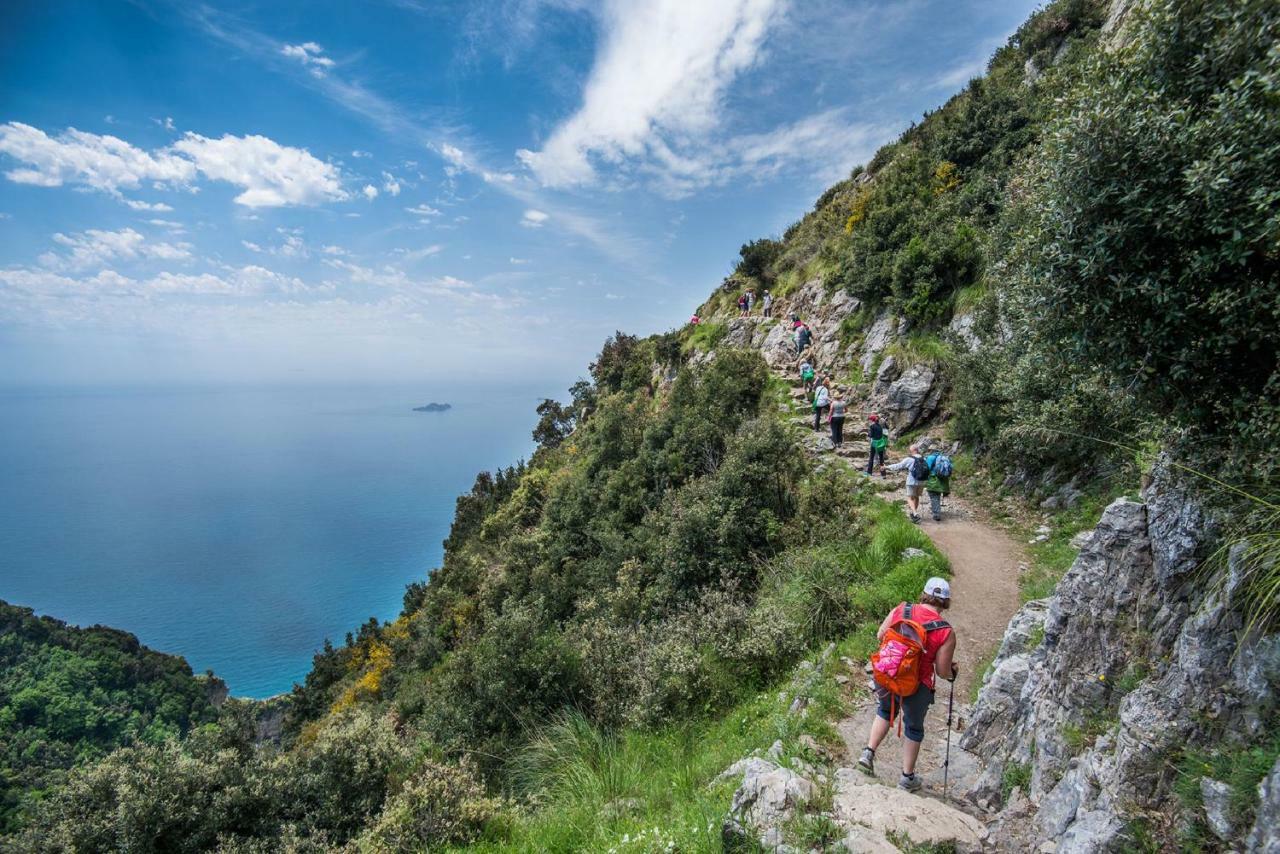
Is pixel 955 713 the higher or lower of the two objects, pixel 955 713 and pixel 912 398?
A: the lower

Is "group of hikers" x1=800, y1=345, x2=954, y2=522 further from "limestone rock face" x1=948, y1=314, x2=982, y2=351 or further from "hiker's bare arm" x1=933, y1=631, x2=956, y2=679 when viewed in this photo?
"hiker's bare arm" x1=933, y1=631, x2=956, y2=679

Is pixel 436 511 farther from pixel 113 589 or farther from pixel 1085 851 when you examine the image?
pixel 1085 851

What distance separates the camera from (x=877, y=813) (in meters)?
4.27

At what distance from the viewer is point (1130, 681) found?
398 cm

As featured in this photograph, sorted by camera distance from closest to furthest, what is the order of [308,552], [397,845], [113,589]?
1. [397,845]
2. [113,589]
3. [308,552]

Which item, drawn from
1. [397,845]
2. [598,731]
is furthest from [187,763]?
[598,731]

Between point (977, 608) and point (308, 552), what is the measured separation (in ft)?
588

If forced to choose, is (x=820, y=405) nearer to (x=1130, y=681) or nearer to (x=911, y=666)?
(x=911, y=666)

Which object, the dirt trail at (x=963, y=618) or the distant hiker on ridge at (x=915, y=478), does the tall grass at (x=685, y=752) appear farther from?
Result: the distant hiker on ridge at (x=915, y=478)

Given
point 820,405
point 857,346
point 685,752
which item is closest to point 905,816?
point 685,752

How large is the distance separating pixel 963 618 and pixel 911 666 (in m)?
4.63

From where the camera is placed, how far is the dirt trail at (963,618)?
5.71 metres

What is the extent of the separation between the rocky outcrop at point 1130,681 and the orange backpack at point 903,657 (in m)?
1.01

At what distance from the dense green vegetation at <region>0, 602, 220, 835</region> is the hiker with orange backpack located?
178 feet
